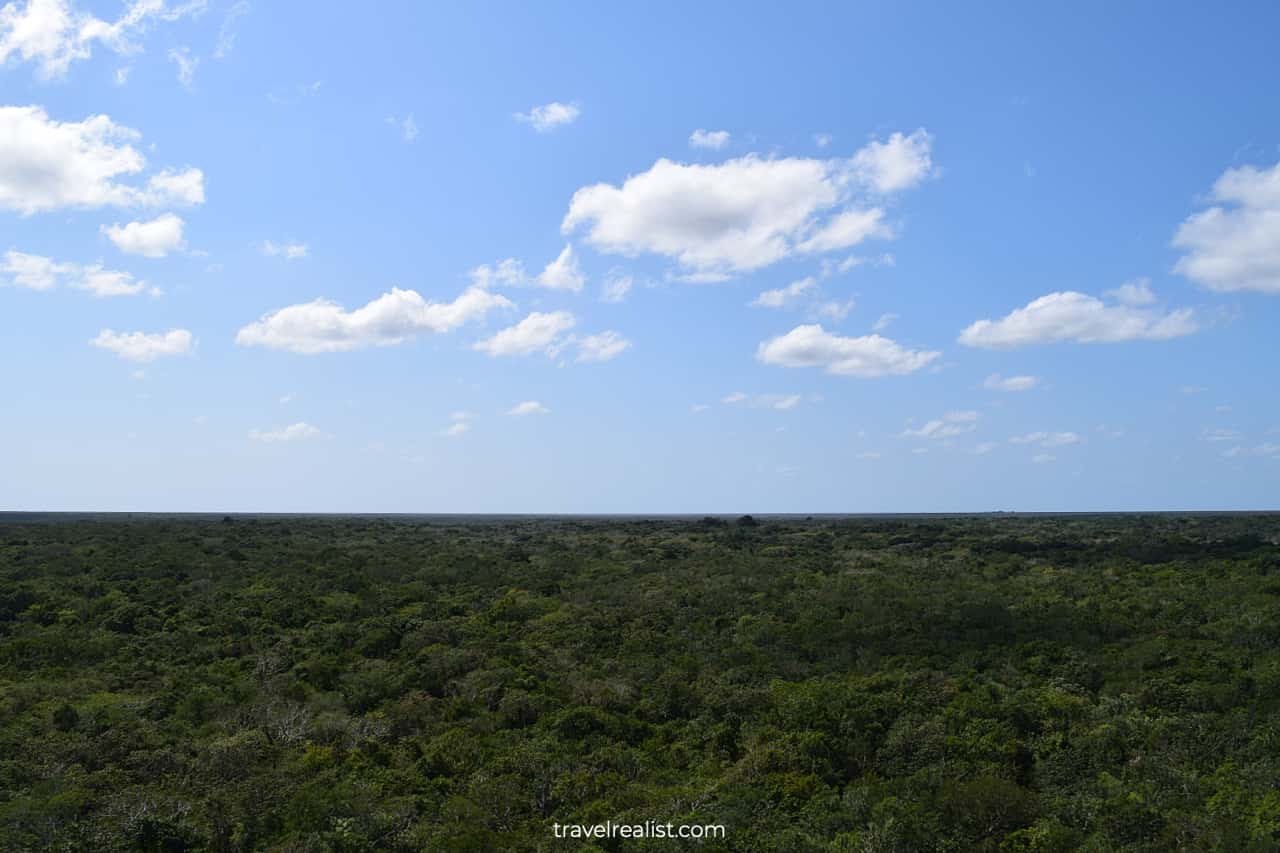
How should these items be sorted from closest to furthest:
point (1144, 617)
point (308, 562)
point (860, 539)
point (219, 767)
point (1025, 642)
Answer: point (219, 767), point (1025, 642), point (1144, 617), point (308, 562), point (860, 539)

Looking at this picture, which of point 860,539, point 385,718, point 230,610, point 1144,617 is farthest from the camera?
point 860,539

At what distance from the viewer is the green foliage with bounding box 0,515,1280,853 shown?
13570 mm

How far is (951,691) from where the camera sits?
19.8m

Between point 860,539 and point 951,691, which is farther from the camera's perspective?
point 860,539

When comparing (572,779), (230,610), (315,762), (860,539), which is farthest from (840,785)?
(860,539)

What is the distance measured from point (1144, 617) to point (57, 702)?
3131 cm

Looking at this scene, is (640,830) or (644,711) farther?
(644,711)

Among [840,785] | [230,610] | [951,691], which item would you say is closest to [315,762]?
[840,785]

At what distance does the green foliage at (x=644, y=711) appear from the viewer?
1357cm

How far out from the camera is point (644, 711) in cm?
1988

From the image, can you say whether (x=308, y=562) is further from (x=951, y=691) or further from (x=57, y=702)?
(x=951, y=691)

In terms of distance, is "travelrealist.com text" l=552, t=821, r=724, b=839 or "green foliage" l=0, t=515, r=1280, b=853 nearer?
"travelrealist.com text" l=552, t=821, r=724, b=839

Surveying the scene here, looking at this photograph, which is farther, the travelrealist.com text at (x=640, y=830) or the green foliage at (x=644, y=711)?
the green foliage at (x=644, y=711)

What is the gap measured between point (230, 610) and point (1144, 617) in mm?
31711
